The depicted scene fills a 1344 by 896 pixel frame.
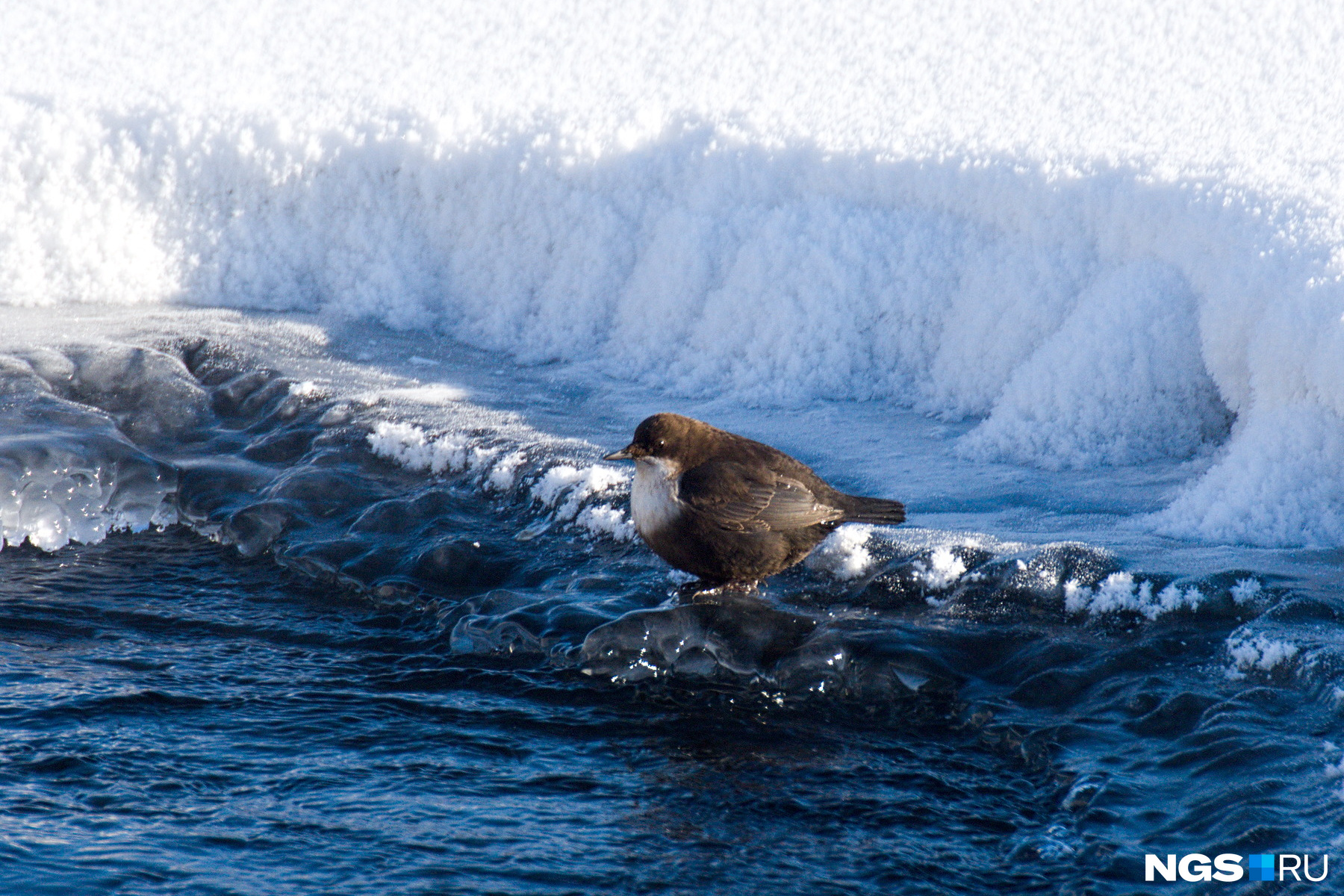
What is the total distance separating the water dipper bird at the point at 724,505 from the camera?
376 cm

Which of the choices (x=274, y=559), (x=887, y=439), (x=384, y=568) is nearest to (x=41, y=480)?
(x=274, y=559)

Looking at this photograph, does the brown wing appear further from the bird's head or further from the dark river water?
the dark river water

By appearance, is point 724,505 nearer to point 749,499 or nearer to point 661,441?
point 749,499

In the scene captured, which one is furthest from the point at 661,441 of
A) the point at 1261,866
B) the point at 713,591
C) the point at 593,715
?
the point at 1261,866

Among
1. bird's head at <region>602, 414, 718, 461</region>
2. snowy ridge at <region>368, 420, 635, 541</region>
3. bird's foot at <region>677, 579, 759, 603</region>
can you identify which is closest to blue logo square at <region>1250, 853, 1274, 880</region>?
bird's foot at <region>677, 579, 759, 603</region>

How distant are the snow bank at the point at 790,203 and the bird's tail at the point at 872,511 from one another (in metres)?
1.13

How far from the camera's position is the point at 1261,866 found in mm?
2574

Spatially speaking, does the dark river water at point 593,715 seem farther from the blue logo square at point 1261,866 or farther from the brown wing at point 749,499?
the brown wing at point 749,499

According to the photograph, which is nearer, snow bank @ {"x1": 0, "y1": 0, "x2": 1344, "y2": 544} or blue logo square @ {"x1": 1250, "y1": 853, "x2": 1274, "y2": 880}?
blue logo square @ {"x1": 1250, "y1": 853, "x2": 1274, "y2": 880}

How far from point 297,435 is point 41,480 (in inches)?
41.1

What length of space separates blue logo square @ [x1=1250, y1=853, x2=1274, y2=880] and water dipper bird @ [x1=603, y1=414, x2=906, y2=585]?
59.1 inches

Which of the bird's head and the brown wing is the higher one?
the bird's head

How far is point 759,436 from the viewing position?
5340 millimetres

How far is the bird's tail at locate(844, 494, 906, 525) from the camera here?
387 cm
